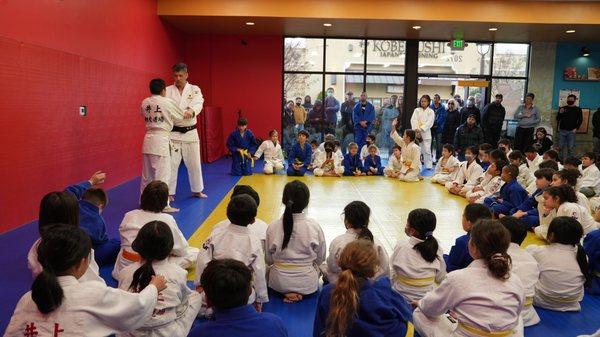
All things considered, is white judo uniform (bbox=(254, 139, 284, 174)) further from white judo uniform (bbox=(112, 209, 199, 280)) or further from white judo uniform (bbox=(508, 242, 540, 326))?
white judo uniform (bbox=(508, 242, 540, 326))

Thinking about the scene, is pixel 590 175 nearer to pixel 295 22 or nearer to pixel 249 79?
pixel 295 22

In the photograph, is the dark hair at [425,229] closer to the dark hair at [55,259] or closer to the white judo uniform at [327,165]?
the dark hair at [55,259]

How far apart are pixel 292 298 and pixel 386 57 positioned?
1105 cm

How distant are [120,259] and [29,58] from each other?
3258 mm

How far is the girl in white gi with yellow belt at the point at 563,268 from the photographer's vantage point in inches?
143

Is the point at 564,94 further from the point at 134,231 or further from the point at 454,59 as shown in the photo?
the point at 134,231

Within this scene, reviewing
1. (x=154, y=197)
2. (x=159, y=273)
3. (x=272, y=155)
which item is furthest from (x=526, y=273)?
(x=272, y=155)

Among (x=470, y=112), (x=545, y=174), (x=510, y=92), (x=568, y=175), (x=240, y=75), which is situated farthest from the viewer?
(x=510, y=92)

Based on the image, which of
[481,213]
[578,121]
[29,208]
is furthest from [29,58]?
[578,121]

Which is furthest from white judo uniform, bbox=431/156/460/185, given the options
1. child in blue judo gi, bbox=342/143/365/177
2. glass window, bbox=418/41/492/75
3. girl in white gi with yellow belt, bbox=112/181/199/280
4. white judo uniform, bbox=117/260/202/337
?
white judo uniform, bbox=117/260/202/337

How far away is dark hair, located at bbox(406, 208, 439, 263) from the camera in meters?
3.28

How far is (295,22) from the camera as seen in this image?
440 inches

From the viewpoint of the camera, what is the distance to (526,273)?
3346 mm

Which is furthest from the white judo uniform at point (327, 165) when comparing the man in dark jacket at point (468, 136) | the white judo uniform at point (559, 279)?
the white judo uniform at point (559, 279)
